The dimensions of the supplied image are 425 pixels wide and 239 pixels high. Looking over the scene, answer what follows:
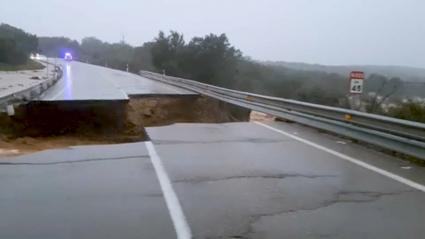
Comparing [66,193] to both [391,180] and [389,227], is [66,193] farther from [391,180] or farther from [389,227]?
[391,180]

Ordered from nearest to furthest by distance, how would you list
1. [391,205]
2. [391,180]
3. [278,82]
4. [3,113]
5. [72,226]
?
1. [72,226]
2. [391,205]
3. [391,180]
4. [3,113]
5. [278,82]

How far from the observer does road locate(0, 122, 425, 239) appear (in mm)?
5125

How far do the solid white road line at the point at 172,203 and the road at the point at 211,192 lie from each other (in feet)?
0.05

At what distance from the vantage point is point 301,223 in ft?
17.4

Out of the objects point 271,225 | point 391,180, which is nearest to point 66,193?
point 271,225

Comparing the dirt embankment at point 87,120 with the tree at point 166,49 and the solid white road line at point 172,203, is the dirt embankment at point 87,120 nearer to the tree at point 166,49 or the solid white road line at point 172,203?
the solid white road line at point 172,203

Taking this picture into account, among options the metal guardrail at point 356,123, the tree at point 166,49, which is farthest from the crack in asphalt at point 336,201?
the tree at point 166,49

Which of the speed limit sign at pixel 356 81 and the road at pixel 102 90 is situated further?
the road at pixel 102 90

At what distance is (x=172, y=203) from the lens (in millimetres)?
5992

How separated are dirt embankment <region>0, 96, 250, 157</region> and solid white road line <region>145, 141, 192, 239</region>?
12.2 feet

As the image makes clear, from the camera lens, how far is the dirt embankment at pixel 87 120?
46.4ft

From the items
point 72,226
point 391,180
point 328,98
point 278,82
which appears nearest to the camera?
point 72,226

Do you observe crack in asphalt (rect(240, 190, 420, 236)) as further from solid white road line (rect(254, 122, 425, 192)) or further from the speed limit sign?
the speed limit sign

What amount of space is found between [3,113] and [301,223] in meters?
13.5
